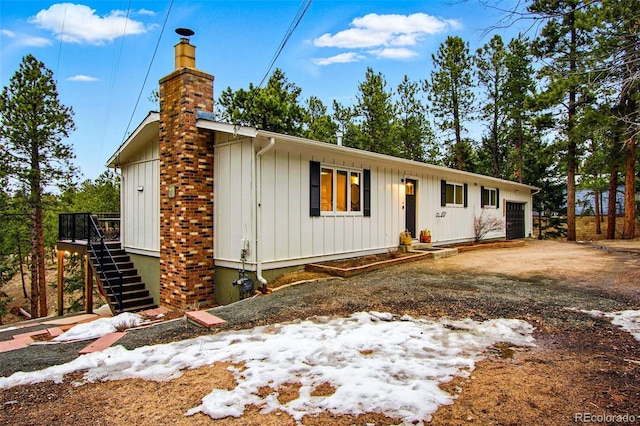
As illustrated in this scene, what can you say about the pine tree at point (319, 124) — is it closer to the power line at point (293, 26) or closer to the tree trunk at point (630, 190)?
the power line at point (293, 26)

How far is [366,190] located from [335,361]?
6.42 metres

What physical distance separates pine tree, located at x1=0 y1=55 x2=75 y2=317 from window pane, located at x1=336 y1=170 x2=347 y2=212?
45.6 ft

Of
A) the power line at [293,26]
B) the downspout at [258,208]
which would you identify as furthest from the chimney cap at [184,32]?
the downspout at [258,208]

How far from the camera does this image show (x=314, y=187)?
8.09 metres

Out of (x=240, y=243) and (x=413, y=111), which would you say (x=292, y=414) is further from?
(x=413, y=111)

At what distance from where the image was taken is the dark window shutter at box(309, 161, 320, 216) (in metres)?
8.04

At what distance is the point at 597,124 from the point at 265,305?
13073 millimetres

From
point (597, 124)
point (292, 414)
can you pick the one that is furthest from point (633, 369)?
point (597, 124)

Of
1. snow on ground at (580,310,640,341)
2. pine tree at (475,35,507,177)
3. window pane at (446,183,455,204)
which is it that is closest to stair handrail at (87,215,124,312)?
snow on ground at (580,310,640,341)

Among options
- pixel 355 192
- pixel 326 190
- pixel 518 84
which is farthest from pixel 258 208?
pixel 518 84

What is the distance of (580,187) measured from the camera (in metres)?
27.7

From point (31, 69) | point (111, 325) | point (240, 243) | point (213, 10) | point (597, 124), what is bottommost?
point (111, 325)

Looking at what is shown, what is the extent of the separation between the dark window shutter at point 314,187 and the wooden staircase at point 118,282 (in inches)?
183

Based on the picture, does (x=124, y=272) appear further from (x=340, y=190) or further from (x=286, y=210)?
(x=340, y=190)
